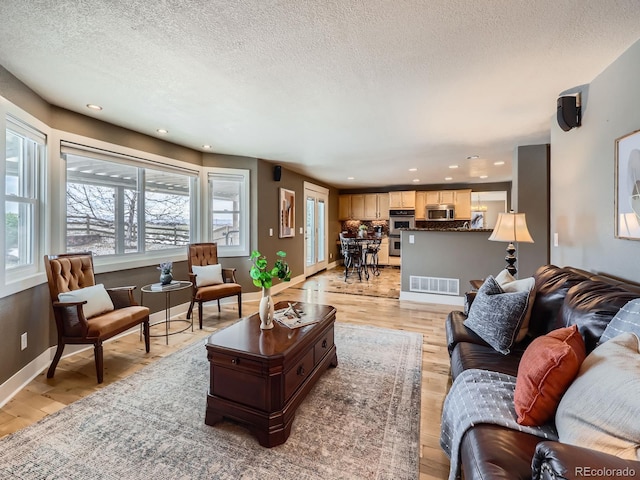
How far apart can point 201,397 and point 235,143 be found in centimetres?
309

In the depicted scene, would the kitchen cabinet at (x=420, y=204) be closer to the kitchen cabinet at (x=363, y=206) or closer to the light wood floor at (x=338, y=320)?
the kitchen cabinet at (x=363, y=206)

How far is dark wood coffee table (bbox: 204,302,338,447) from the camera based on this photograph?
5.33ft

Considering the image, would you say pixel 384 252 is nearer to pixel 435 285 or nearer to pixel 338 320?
pixel 435 285

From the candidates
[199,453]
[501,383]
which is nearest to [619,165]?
[501,383]

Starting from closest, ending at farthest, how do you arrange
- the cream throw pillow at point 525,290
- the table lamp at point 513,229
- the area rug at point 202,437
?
1. the area rug at point 202,437
2. the cream throw pillow at point 525,290
3. the table lamp at point 513,229

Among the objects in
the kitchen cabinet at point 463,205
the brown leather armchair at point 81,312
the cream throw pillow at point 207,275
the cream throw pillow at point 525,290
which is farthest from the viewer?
the kitchen cabinet at point 463,205

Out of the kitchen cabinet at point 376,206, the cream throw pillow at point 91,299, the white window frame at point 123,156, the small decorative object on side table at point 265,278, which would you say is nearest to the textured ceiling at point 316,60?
the white window frame at point 123,156

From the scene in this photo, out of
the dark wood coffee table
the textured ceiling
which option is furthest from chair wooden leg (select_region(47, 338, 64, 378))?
the textured ceiling

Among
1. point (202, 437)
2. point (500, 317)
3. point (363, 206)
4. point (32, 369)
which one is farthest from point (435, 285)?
point (32, 369)

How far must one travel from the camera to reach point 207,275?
3.72 m

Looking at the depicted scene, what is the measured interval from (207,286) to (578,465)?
3.62m

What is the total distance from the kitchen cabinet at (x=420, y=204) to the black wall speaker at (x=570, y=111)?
18.0 ft

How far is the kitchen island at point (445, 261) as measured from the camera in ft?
14.3

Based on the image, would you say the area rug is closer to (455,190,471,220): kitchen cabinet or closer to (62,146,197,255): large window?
(62,146,197,255): large window
